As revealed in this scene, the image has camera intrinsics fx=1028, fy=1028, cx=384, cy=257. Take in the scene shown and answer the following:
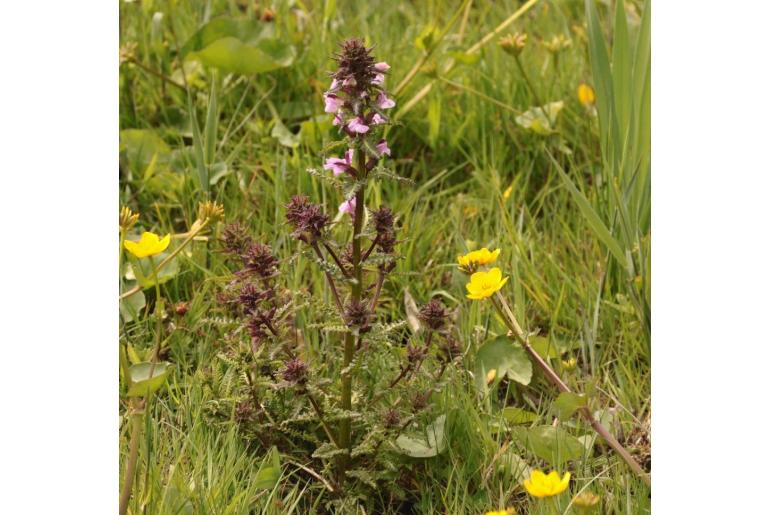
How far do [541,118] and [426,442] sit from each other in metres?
1.16

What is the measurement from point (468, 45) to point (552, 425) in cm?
145

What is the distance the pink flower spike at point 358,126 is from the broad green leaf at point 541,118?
1.12 m

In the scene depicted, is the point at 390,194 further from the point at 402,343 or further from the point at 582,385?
the point at 582,385

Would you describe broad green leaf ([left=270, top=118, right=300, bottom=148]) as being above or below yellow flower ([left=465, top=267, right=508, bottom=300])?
above

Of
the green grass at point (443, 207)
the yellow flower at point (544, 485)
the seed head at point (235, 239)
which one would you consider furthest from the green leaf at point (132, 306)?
the yellow flower at point (544, 485)

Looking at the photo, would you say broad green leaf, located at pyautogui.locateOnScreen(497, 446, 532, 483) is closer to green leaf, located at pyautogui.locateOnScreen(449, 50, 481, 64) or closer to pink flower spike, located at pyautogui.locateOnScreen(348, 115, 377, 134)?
pink flower spike, located at pyautogui.locateOnScreen(348, 115, 377, 134)

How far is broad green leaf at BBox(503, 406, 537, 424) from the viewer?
200 centimetres

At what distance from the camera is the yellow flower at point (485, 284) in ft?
6.03

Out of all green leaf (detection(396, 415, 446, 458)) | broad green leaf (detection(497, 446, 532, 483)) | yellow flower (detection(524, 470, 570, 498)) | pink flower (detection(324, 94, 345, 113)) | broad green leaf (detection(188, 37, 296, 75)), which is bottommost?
broad green leaf (detection(497, 446, 532, 483))

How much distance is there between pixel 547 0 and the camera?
3.22m

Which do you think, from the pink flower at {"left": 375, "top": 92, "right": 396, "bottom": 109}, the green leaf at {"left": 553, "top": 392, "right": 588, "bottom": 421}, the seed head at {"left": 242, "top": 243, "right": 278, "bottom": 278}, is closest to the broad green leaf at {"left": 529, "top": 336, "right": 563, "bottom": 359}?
the green leaf at {"left": 553, "top": 392, "right": 588, "bottom": 421}

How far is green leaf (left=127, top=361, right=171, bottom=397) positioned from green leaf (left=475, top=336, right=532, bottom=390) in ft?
2.06

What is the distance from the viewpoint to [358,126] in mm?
1645

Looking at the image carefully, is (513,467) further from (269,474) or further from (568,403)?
(269,474)
